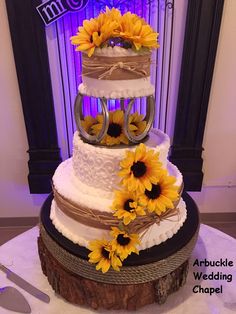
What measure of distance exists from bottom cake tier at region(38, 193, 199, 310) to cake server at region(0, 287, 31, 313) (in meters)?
0.14

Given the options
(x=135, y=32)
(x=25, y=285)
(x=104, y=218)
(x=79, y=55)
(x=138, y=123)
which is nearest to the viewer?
(x=135, y=32)

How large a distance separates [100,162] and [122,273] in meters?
0.43

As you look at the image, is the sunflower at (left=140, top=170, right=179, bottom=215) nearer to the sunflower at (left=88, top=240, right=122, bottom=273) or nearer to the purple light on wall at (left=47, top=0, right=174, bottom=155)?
the sunflower at (left=88, top=240, right=122, bottom=273)

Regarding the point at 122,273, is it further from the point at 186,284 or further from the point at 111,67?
the point at 111,67

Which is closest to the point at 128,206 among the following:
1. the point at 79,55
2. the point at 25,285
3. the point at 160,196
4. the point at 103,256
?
the point at 160,196

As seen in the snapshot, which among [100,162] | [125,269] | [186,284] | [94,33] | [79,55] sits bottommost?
[186,284]

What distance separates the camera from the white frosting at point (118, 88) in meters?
1.15

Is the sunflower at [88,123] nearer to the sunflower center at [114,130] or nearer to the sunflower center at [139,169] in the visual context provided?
the sunflower center at [114,130]

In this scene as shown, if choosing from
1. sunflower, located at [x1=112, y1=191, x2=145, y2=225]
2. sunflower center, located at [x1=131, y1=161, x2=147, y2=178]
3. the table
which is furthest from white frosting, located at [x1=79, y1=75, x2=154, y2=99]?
the table

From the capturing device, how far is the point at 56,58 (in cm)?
210

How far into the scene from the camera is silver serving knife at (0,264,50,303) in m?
1.41

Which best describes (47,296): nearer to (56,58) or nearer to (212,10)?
(56,58)

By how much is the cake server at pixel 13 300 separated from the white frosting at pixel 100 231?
13.9 inches

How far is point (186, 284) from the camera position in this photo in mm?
1471
